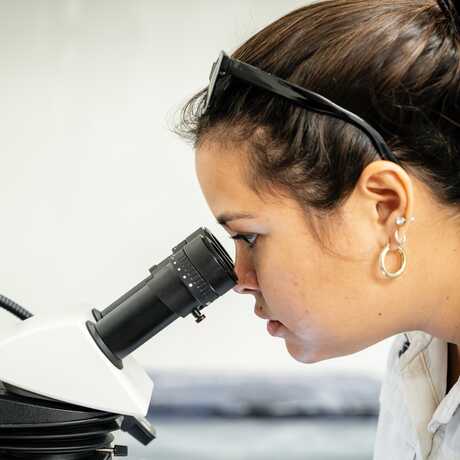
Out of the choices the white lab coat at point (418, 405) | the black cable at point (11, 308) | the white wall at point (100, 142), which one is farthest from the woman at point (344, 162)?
the white wall at point (100, 142)

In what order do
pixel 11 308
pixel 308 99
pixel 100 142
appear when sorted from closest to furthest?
1. pixel 308 99
2. pixel 11 308
3. pixel 100 142

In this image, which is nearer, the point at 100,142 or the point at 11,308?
the point at 11,308

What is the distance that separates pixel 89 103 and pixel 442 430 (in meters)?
1.02

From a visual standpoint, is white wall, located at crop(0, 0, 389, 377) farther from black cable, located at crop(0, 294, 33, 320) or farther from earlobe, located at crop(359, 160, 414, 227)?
earlobe, located at crop(359, 160, 414, 227)

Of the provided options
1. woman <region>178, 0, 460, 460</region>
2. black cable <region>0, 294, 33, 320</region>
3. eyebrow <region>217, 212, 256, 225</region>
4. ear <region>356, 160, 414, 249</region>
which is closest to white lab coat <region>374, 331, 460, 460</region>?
woman <region>178, 0, 460, 460</region>

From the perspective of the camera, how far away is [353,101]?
726 mm

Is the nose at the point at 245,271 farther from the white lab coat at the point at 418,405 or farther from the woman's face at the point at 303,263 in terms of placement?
the white lab coat at the point at 418,405

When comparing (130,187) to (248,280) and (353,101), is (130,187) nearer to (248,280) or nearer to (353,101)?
(248,280)

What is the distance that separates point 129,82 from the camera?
149 centimetres

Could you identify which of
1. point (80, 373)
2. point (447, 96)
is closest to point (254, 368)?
point (80, 373)

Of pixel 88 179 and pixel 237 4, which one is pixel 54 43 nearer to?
pixel 88 179

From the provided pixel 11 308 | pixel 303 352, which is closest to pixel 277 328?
pixel 303 352

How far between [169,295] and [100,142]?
79 centimetres

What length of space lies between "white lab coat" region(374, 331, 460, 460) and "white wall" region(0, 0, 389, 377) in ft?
1.33
